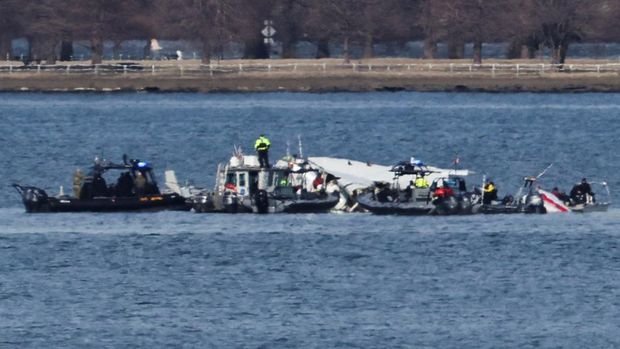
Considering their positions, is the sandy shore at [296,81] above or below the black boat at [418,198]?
above

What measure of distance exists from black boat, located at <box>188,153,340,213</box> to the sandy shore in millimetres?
73527

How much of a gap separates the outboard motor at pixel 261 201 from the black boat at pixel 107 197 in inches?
92.8

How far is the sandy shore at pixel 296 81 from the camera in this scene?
136m

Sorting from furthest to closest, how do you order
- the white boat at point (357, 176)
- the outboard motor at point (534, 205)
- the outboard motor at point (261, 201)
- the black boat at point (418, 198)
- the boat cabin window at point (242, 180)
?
the white boat at point (357, 176)
the boat cabin window at point (242, 180)
the outboard motor at point (261, 201)
the outboard motor at point (534, 205)
the black boat at point (418, 198)

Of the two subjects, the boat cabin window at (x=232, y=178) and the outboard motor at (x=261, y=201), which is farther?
the boat cabin window at (x=232, y=178)

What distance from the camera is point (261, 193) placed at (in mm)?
61719

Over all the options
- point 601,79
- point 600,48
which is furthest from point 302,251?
point 600,48

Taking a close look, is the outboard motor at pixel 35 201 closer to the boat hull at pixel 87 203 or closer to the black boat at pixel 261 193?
the boat hull at pixel 87 203

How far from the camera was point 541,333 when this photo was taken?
42.5 metres

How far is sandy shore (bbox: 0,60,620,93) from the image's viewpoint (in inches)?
5369

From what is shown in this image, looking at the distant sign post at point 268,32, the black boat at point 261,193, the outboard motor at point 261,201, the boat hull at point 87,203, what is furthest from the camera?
the distant sign post at point 268,32

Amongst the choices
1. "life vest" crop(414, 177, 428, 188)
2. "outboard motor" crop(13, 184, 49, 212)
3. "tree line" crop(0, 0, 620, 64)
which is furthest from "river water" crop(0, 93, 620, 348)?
"tree line" crop(0, 0, 620, 64)

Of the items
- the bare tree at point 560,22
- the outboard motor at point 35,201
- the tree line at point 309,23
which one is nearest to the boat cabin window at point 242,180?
the outboard motor at point 35,201

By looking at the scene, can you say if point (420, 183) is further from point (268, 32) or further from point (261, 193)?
point (268, 32)
